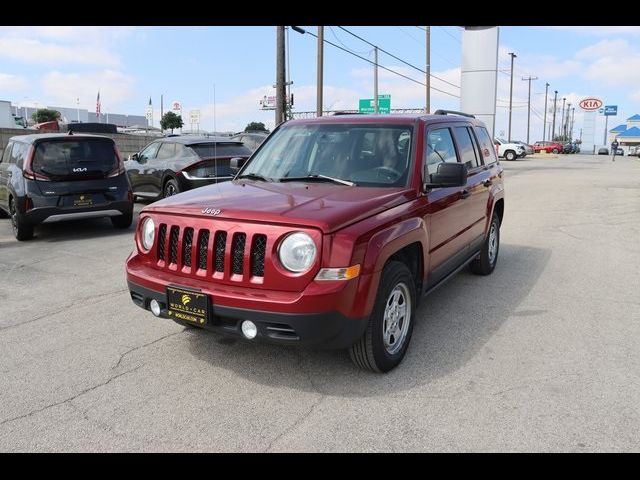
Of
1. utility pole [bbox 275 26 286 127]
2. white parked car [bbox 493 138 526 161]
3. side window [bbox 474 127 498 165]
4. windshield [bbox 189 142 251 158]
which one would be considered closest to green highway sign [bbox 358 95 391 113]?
white parked car [bbox 493 138 526 161]

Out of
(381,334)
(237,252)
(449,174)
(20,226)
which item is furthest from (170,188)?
(381,334)

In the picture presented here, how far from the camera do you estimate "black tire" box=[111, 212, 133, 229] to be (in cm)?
973

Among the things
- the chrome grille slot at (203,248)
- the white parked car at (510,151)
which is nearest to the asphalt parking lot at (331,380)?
the chrome grille slot at (203,248)

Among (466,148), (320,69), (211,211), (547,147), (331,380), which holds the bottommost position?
(331,380)

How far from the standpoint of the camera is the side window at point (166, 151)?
11945 millimetres

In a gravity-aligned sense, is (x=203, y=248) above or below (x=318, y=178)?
below

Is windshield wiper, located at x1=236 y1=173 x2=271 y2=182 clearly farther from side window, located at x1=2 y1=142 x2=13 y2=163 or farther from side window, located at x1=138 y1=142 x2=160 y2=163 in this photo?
side window, located at x1=138 y1=142 x2=160 y2=163

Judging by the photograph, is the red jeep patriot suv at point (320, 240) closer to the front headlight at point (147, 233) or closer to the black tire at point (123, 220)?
the front headlight at point (147, 233)

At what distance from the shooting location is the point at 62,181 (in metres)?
8.86

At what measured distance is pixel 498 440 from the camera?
300 centimetres

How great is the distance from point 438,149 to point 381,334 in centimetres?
197

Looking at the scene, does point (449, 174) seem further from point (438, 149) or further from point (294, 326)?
point (294, 326)
